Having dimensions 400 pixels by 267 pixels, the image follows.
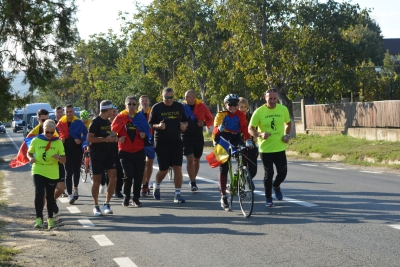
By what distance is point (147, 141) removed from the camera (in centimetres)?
1327

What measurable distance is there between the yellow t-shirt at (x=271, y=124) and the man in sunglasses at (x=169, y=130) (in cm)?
151

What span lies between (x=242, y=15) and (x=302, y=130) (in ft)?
26.2

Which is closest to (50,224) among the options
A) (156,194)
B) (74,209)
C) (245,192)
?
(74,209)

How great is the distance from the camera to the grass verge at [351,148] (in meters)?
22.4

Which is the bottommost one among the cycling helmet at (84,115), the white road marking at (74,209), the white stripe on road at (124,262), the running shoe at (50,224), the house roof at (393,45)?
the white road marking at (74,209)

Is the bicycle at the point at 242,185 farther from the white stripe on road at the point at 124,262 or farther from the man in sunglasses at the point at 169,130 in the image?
the white stripe on road at the point at 124,262

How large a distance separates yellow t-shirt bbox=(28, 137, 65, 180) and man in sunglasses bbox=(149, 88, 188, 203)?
230cm

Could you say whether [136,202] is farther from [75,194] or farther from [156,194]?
[75,194]

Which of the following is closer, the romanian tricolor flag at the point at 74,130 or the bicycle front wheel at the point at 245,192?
the bicycle front wheel at the point at 245,192

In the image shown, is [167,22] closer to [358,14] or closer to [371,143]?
[358,14]

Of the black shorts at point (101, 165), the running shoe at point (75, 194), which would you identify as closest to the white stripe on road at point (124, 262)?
the black shorts at point (101, 165)

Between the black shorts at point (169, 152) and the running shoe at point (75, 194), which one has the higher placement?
the black shorts at point (169, 152)

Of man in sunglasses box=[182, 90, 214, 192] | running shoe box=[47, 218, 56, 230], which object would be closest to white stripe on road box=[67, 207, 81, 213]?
running shoe box=[47, 218, 56, 230]

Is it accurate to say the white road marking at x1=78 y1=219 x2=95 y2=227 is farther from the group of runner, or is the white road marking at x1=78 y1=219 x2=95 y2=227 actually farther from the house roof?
the house roof
